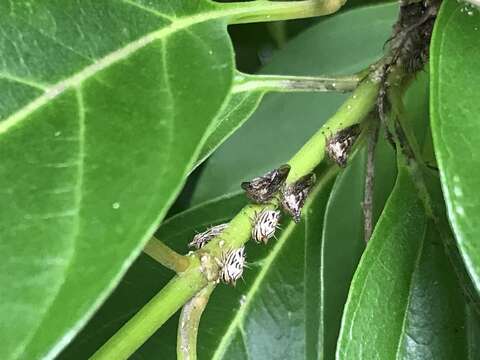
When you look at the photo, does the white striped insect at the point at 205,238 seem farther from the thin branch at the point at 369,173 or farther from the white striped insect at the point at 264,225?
the thin branch at the point at 369,173

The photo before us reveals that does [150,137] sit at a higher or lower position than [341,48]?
lower

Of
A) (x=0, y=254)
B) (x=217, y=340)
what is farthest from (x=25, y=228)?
(x=217, y=340)

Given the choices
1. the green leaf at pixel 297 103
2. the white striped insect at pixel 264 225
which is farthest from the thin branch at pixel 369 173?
the green leaf at pixel 297 103

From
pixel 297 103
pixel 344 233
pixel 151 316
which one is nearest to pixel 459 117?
pixel 151 316

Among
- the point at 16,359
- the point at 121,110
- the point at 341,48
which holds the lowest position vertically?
the point at 16,359

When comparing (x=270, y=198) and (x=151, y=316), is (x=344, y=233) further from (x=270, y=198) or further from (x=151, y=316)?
(x=151, y=316)

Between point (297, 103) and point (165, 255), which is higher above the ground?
point (297, 103)

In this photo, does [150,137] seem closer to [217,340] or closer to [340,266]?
[217,340]
